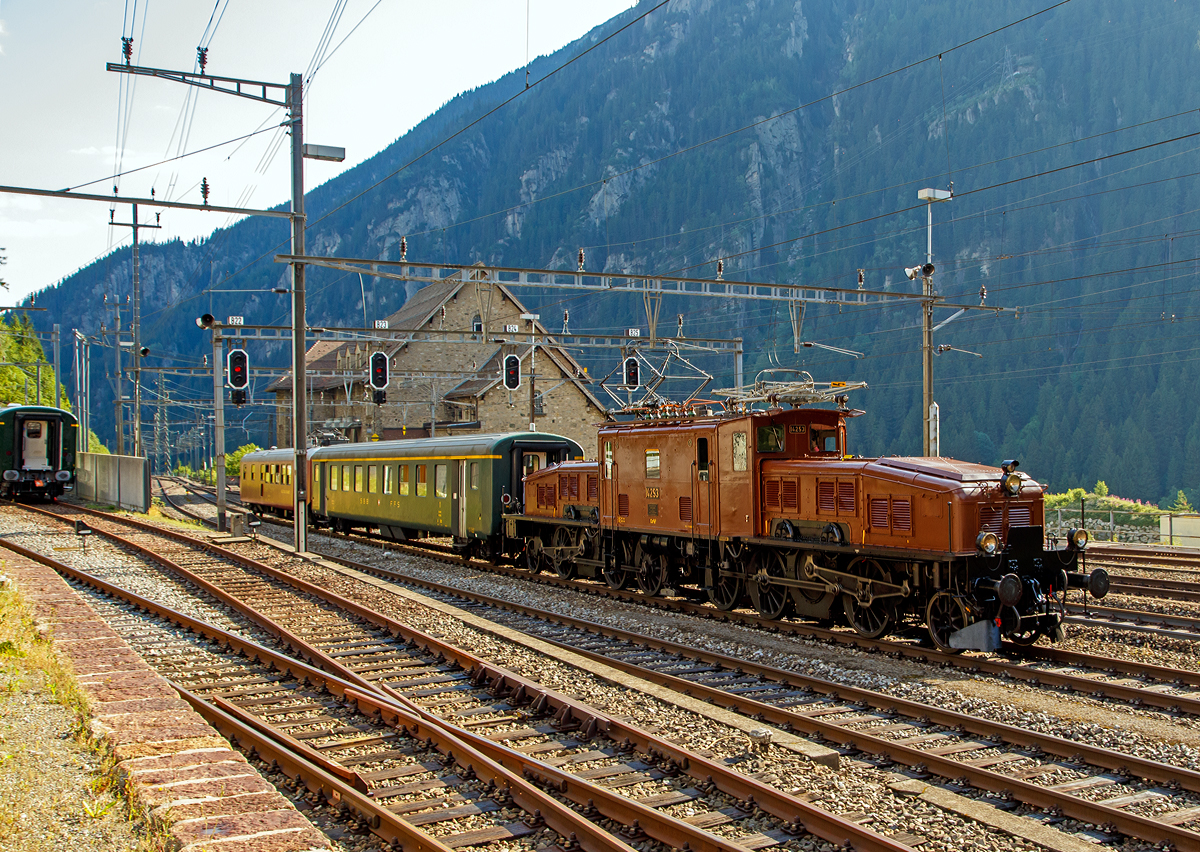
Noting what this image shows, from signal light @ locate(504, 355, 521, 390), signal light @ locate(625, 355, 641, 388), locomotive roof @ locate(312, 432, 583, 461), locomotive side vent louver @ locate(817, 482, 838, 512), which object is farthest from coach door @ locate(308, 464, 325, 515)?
locomotive side vent louver @ locate(817, 482, 838, 512)

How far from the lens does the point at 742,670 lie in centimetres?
1076

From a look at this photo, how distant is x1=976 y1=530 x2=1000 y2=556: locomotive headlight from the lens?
11.0 metres

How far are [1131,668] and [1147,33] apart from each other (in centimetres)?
18438

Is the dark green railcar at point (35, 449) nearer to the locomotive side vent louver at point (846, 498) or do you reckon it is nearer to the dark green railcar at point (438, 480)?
the dark green railcar at point (438, 480)

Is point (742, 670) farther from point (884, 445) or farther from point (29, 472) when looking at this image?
point (884, 445)

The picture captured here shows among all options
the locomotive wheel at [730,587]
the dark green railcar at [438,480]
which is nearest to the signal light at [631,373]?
the dark green railcar at [438,480]

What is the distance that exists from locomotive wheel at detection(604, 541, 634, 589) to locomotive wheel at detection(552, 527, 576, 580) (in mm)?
1334

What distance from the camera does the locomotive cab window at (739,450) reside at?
47.1 ft

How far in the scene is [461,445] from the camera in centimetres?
2358

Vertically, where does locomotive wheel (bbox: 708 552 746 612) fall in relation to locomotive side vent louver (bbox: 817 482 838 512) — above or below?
below

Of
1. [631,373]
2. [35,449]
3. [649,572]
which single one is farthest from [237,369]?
[35,449]

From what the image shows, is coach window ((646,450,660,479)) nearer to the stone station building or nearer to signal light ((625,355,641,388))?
signal light ((625,355,641,388))

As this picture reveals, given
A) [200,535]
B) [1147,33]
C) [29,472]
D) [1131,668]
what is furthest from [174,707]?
[1147,33]

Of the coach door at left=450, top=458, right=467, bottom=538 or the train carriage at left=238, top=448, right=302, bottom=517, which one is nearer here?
the coach door at left=450, top=458, right=467, bottom=538
